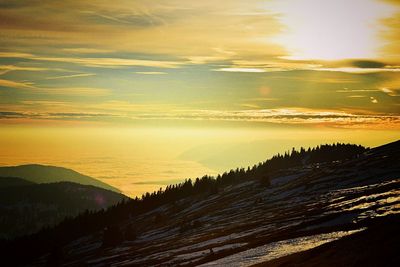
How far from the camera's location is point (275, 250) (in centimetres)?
6275

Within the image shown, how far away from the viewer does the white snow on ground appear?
2295 inches

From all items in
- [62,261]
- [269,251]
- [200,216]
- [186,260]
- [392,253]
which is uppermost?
[392,253]

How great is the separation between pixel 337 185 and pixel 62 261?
113239 mm

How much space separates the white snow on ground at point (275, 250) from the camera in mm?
58281

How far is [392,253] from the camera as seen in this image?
43.6 m

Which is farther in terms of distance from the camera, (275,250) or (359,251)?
(275,250)

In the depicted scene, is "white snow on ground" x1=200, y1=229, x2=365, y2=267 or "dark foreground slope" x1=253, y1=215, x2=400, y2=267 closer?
"dark foreground slope" x1=253, y1=215, x2=400, y2=267

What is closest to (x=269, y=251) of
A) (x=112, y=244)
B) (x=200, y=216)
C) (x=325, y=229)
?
(x=325, y=229)

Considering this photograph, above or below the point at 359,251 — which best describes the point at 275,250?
below

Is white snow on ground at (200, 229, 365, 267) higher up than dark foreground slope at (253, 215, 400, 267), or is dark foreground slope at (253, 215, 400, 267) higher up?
dark foreground slope at (253, 215, 400, 267)

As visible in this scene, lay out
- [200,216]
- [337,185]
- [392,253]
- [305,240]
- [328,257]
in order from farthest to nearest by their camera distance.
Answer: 1. [200,216]
2. [337,185]
3. [305,240]
4. [328,257]
5. [392,253]

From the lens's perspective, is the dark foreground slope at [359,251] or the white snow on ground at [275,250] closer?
the dark foreground slope at [359,251]

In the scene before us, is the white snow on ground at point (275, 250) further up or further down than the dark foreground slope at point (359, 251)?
further down

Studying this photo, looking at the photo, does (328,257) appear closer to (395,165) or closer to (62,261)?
(395,165)
